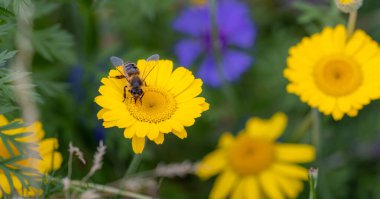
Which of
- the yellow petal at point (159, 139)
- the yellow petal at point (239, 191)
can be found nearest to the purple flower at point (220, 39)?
the yellow petal at point (239, 191)

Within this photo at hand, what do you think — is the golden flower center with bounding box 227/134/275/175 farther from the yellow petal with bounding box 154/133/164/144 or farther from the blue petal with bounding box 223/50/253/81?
the yellow petal with bounding box 154/133/164/144

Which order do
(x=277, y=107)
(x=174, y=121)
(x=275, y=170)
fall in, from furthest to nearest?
(x=277, y=107) < (x=275, y=170) < (x=174, y=121)

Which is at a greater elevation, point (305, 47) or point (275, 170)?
point (305, 47)

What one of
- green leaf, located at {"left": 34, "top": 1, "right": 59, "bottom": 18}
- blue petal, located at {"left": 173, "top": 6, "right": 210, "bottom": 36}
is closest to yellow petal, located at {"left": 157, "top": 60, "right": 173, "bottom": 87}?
green leaf, located at {"left": 34, "top": 1, "right": 59, "bottom": 18}

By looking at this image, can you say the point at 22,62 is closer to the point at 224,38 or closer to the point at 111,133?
the point at 111,133

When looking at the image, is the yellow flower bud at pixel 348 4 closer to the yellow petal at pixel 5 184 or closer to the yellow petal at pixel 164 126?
the yellow petal at pixel 164 126

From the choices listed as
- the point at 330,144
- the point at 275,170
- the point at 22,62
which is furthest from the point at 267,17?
the point at 22,62
